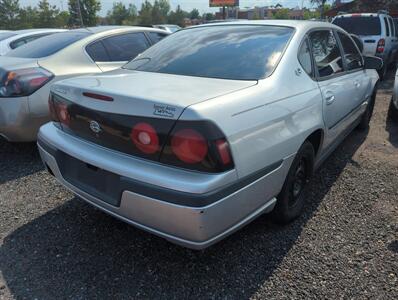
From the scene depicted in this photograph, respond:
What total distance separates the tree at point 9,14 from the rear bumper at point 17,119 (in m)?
49.2

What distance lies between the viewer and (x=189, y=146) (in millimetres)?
1968

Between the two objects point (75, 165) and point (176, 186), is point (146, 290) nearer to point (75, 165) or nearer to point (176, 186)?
point (176, 186)

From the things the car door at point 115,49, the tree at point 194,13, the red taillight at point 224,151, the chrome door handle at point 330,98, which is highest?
the car door at point 115,49

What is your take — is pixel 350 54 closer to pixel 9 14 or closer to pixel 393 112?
pixel 393 112

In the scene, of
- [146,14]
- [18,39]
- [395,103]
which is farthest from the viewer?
[146,14]

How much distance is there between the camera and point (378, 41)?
954 cm

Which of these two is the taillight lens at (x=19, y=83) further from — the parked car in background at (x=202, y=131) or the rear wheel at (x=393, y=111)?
the rear wheel at (x=393, y=111)

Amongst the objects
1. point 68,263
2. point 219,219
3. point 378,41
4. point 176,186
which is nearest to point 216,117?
point 176,186

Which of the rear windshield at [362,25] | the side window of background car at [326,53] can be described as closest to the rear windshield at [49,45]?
the side window of background car at [326,53]

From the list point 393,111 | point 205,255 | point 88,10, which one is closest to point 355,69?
point 393,111

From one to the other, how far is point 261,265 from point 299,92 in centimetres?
124

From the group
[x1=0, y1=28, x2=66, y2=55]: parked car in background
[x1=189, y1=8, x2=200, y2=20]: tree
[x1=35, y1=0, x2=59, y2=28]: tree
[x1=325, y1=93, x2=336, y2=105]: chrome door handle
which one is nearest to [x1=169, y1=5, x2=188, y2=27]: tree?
[x1=189, y1=8, x2=200, y2=20]: tree

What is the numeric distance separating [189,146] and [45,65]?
2.89m

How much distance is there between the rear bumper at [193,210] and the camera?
6.38 ft
